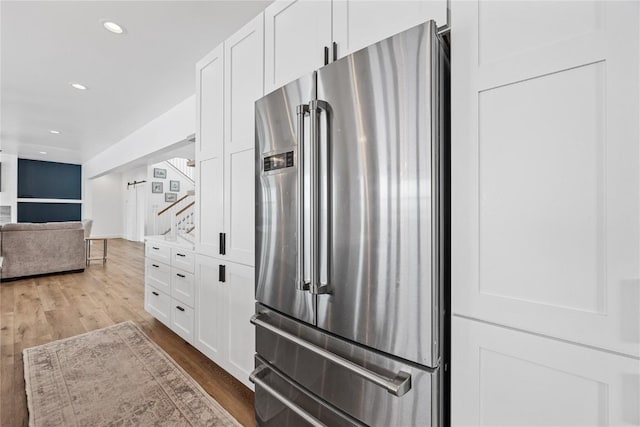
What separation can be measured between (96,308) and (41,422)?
2265 millimetres

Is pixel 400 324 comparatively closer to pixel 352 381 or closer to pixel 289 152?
pixel 352 381

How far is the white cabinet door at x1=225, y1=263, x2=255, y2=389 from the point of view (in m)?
1.85

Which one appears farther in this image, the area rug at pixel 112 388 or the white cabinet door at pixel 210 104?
the white cabinet door at pixel 210 104

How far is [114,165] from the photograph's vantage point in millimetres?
7020

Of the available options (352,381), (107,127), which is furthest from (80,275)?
(352,381)

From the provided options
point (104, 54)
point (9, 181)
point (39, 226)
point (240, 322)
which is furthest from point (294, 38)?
point (9, 181)

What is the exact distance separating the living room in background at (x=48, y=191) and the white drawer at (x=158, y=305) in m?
9.15

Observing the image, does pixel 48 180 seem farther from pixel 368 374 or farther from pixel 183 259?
pixel 368 374

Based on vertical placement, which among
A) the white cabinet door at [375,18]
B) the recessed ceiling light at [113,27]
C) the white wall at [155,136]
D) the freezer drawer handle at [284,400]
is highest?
the recessed ceiling light at [113,27]

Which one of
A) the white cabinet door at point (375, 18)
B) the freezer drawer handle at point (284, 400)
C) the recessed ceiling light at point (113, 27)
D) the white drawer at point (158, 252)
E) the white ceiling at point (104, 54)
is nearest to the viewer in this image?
the white cabinet door at point (375, 18)

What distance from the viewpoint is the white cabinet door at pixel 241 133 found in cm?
182

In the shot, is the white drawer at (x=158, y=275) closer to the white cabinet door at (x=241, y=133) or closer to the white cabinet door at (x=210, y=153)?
the white cabinet door at (x=210, y=153)

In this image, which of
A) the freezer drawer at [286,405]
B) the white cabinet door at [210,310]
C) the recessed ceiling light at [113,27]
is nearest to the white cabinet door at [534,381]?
the freezer drawer at [286,405]

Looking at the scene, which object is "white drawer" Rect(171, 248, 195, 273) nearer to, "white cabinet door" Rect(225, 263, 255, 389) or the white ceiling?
"white cabinet door" Rect(225, 263, 255, 389)
